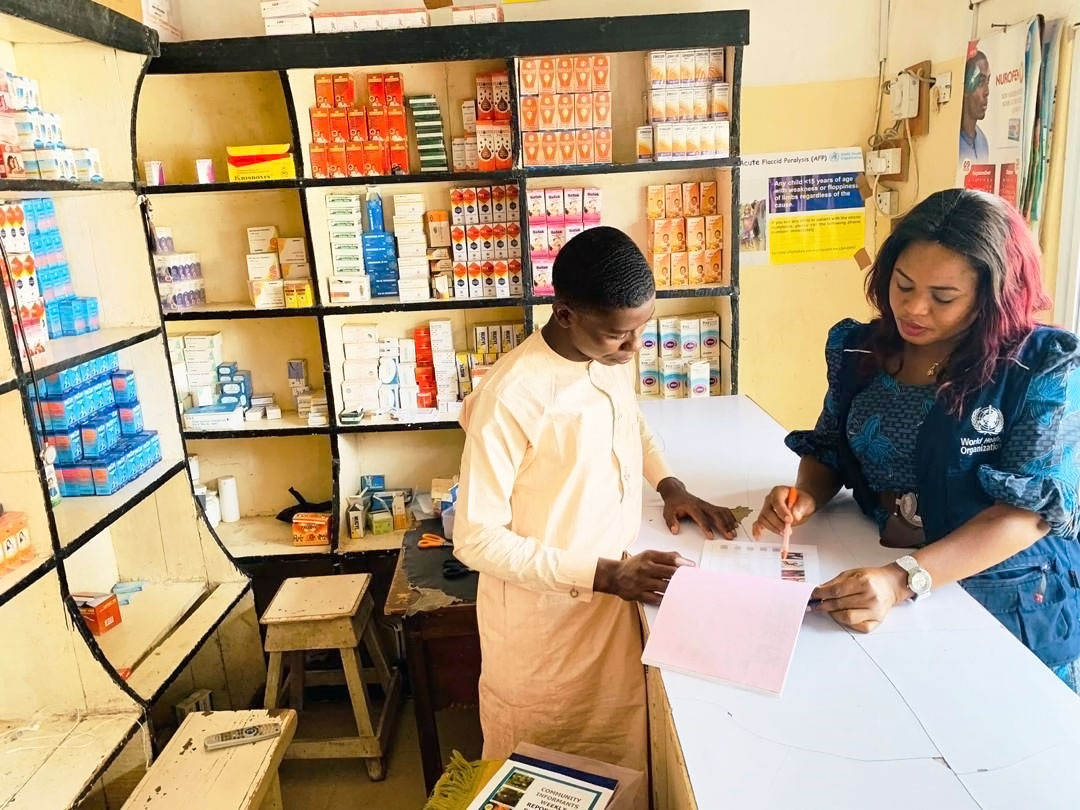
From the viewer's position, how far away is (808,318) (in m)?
3.47

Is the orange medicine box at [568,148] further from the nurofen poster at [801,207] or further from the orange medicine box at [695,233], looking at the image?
the nurofen poster at [801,207]

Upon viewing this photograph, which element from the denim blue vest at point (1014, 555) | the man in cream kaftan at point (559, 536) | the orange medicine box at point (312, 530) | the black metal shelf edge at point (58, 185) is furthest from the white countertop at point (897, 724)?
the orange medicine box at point (312, 530)

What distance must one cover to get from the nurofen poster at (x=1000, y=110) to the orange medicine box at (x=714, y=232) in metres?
0.84

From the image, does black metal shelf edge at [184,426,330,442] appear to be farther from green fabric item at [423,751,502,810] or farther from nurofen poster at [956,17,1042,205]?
nurofen poster at [956,17,1042,205]

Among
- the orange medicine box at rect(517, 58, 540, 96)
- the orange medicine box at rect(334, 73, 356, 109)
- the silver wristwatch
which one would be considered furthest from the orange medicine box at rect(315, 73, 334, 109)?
the silver wristwatch

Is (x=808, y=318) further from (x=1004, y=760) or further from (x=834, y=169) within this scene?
(x=1004, y=760)

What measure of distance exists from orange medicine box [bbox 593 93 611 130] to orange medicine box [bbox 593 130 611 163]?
2 cm

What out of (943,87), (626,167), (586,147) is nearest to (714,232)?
(626,167)

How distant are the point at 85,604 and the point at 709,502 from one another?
2.08 meters

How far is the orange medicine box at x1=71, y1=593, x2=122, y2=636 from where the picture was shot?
104 inches

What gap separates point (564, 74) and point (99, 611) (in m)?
2.38

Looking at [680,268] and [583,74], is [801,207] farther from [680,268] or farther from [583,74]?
[583,74]

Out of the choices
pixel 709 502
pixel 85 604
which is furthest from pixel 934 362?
pixel 85 604

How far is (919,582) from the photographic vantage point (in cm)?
133
